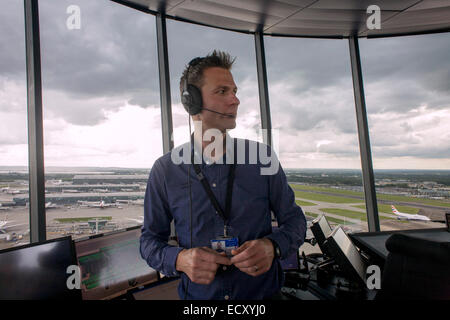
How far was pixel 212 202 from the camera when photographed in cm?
96

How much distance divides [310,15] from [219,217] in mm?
2848

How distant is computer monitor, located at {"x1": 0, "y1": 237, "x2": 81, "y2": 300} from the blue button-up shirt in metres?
0.55

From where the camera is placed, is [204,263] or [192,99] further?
[192,99]

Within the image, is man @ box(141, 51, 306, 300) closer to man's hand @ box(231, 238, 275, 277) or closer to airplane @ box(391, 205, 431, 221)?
man's hand @ box(231, 238, 275, 277)

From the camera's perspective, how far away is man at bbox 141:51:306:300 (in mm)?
920

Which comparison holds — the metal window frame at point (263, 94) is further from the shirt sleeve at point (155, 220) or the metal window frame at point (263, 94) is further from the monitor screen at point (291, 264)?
the shirt sleeve at point (155, 220)

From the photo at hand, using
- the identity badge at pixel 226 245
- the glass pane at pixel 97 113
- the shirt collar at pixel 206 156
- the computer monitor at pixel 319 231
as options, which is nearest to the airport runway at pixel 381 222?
the computer monitor at pixel 319 231

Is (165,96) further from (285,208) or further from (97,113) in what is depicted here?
(285,208)

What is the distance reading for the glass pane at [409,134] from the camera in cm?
283

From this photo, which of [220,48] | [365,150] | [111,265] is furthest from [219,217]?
[365,150]

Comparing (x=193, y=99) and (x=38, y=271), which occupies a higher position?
(x=193, y=99)

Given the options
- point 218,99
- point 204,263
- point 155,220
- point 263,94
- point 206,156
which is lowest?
point 204,263

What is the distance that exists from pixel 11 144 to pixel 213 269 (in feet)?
5.61
